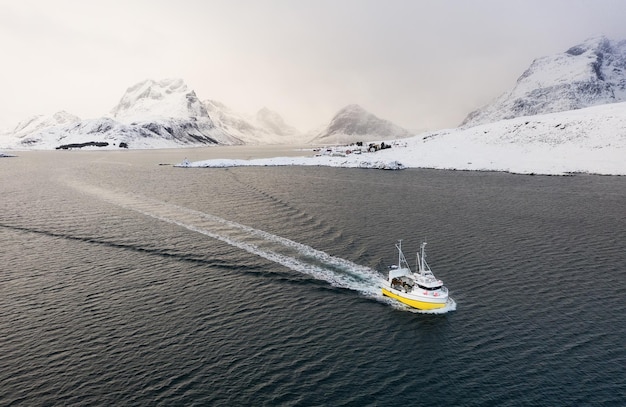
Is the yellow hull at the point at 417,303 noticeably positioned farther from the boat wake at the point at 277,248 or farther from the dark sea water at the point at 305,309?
the dark sea water at the point at 305,309

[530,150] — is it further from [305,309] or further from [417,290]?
[305,309]

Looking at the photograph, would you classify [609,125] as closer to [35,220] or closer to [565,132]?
[565,132]

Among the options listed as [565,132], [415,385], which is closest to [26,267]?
[415,385]

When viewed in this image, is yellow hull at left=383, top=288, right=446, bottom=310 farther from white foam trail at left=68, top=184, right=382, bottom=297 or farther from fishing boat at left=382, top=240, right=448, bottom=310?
white foam trail at left=68, top=184, right=382, bottom=297

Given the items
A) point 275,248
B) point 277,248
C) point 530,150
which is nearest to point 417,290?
point 277,248

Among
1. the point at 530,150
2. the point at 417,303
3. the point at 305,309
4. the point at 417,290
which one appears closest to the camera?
the point at 305,309

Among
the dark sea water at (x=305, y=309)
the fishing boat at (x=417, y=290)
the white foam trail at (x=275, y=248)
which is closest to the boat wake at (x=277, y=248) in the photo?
the white foam trail at (x=275, y=248)

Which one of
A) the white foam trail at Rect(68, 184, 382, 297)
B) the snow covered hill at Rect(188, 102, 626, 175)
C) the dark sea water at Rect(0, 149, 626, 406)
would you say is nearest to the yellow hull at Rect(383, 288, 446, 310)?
the dark sea water at Rect(0, 149, 626, 406)
